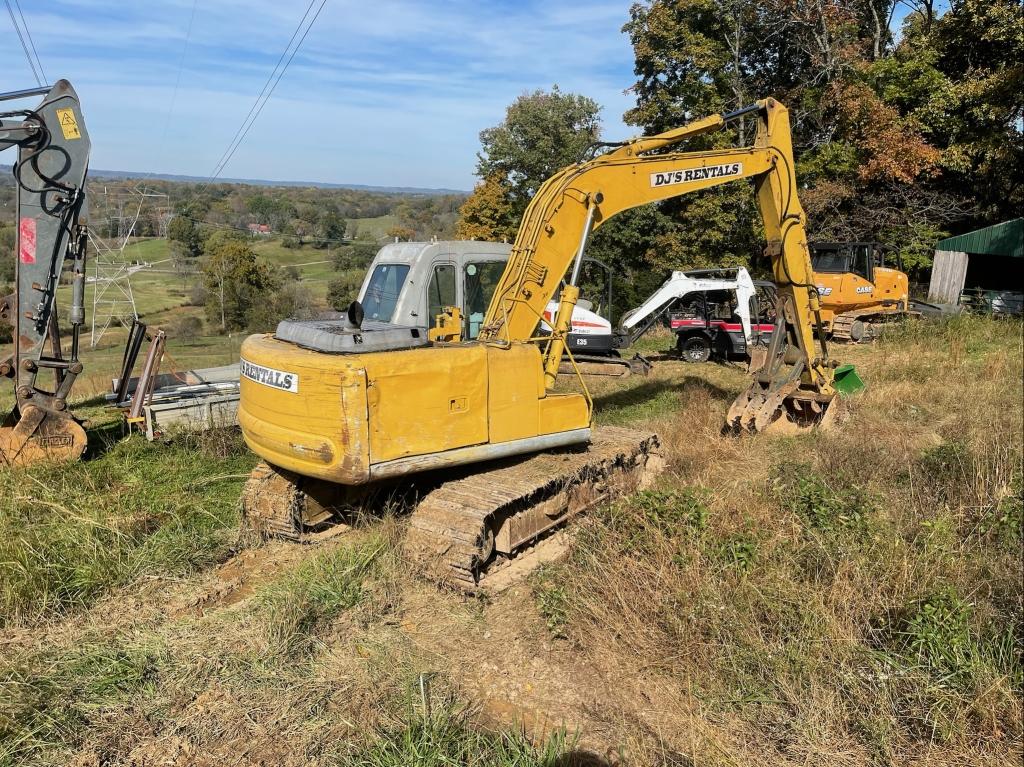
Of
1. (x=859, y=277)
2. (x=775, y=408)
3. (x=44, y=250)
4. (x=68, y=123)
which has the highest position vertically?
(x=68, y=123)

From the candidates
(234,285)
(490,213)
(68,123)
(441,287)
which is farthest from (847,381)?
(234,285)

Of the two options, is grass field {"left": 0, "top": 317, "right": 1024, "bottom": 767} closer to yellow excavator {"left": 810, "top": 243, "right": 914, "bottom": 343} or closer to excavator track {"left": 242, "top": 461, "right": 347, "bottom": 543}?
excavator track {"left": 242, "top": 461, "right": 347, "bottom": 543}

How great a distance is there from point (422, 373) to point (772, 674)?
2.84m

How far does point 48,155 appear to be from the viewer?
7465 mm

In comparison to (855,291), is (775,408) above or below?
below

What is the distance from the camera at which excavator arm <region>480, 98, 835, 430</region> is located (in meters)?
6.02

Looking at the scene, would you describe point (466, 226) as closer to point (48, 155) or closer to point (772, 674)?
point (48, 155)

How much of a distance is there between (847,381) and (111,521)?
9446 millimetres

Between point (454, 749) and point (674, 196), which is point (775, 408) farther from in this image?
point (454, 749)

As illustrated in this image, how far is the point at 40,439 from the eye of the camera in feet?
24.2

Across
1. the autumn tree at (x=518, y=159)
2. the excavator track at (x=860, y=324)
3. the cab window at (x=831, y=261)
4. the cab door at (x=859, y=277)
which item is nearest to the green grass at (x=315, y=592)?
the excavator track at (x=860, y=324)

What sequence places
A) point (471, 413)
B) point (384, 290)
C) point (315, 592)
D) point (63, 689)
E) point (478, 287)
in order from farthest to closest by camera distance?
1. point (384, 290)
2. point (478, 287)
3. point (471, 413)
4. point (315, 592)
5. point (63, 689)

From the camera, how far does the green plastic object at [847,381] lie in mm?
10109

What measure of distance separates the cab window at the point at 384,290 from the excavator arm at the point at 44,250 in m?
3.05
